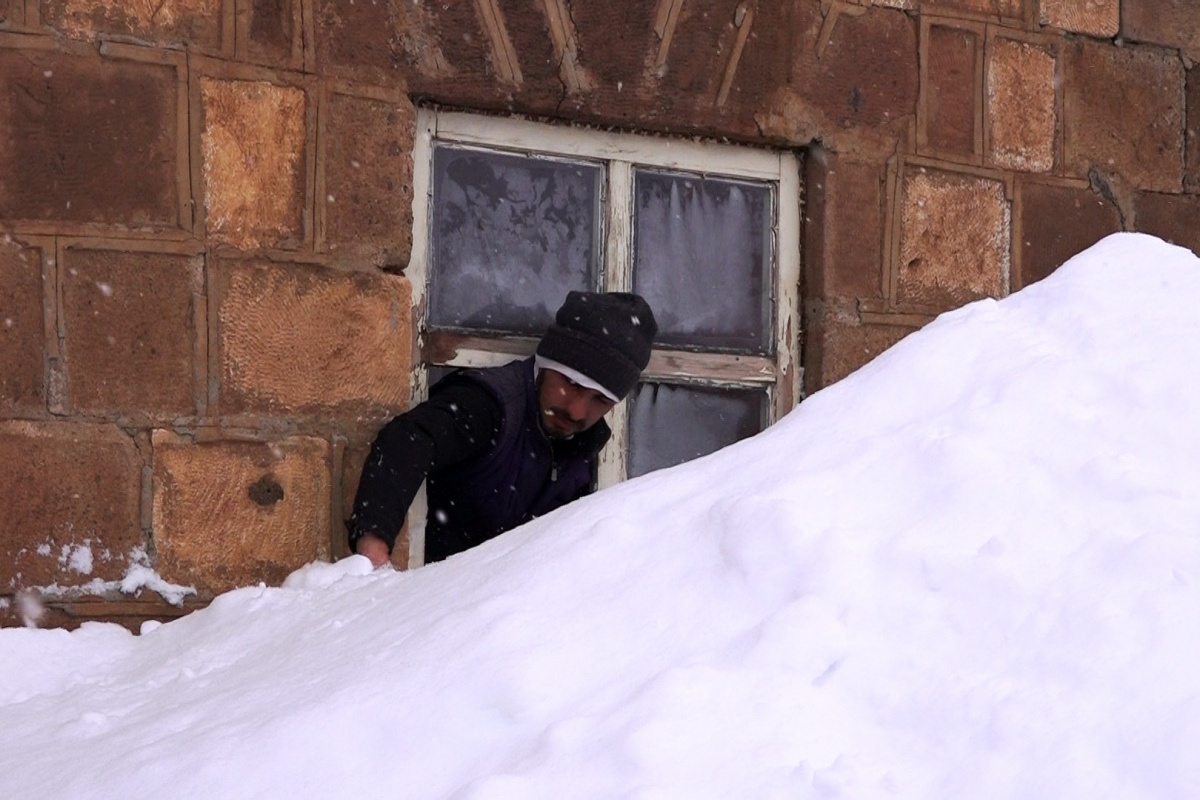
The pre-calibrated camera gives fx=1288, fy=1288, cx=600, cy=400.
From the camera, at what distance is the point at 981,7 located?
3607 millimetres

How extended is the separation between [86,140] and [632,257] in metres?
1.34

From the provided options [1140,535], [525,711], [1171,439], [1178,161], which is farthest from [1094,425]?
[1178,161]

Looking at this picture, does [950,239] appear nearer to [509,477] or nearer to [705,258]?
[705,258]

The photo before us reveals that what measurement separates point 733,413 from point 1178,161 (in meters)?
1.63

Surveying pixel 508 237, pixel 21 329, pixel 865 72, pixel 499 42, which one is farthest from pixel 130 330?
pixel 865 72

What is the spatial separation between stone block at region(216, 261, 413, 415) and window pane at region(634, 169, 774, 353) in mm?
712

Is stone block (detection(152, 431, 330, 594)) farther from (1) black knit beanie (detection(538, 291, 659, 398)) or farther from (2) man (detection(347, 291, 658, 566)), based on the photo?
(1) black knit beanie (detection(538, 291, 659, 398))

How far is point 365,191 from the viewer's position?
9.69ft

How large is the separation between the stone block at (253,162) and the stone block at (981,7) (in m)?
1.76

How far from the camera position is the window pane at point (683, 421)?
3.38 metres

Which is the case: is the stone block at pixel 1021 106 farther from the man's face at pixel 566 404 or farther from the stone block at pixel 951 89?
the man's face at pixel 566 404

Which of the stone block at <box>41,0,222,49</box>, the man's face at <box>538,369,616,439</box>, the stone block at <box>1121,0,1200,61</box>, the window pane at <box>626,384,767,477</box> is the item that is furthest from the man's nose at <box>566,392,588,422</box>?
the stone block at <box>1121,0,1200,61</box>

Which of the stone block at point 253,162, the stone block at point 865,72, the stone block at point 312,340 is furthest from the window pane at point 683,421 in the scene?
the stone block at point 253,162

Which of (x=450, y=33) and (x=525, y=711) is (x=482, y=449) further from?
(x=525, y=711)
